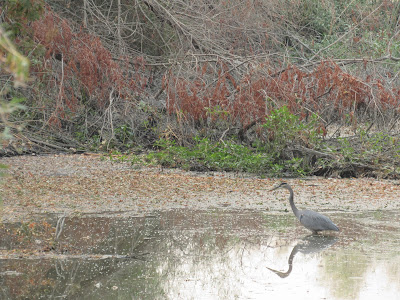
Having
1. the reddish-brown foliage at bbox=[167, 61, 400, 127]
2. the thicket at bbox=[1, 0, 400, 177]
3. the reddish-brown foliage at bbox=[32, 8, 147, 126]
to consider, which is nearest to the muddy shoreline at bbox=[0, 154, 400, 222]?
the thicket at bbox=[1, 0, 400, 177]

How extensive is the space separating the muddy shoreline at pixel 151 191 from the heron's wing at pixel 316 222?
124 centimetres

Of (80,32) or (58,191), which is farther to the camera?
(80,32)

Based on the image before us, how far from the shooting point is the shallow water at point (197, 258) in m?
4.45

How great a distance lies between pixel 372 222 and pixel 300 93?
3.71 m

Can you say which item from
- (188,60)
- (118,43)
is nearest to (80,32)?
(118,43)

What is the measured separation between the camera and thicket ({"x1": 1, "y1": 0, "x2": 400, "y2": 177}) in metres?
10.0

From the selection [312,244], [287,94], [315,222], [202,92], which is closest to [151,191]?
[202,92]

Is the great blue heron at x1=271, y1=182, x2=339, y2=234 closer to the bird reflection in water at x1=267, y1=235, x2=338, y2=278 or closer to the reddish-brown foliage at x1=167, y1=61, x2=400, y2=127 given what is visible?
the bird reflection in water at x1=267, y1=235, x2=338, y2=278

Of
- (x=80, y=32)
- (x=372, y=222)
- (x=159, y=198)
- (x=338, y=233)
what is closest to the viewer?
(x=338, y=233)

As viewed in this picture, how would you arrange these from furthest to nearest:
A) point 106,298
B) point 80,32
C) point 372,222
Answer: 1. point 80,32
2. point 372,222
3. point 106,298

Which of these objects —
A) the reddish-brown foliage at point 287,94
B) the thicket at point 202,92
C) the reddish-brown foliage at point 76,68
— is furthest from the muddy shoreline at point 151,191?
the reddish-brown foliage at point 76,68

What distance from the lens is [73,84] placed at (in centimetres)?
1141

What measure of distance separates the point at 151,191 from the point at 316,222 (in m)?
2.85

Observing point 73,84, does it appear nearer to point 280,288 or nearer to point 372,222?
point 372,222
